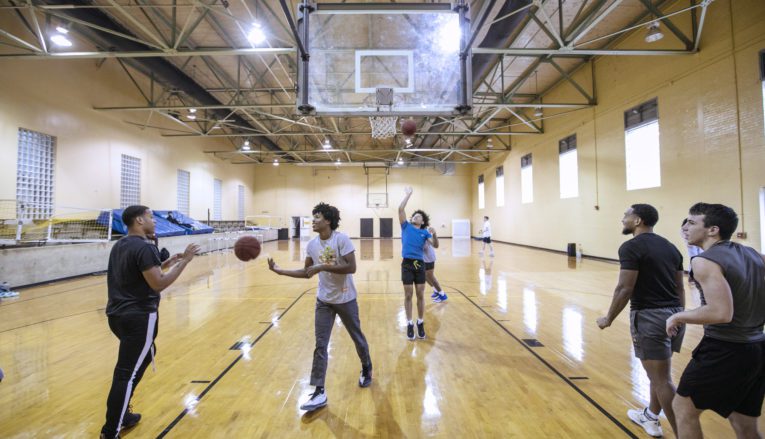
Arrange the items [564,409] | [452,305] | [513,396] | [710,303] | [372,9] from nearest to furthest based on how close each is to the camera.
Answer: [710,303]
[564,409]
[513,396]
[372,9]
[452,305]

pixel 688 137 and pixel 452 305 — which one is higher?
pixel 688 137

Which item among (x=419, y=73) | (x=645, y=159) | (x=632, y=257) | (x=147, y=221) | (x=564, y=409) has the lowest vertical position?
(x=564, y=409)

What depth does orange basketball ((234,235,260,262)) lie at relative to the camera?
306 cm

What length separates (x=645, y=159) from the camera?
9.50 meters

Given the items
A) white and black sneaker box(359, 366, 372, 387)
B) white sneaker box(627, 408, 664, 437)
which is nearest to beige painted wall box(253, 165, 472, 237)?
white and black sneaker box(359, 366, 372, 387)

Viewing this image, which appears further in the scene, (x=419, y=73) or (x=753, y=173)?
(x=753, y=173)

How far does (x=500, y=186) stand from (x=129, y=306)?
20.4m

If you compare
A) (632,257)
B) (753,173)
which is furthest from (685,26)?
(632,257)

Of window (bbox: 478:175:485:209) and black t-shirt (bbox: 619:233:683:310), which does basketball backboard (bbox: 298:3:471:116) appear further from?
window (bbox: 478:175:485:209)

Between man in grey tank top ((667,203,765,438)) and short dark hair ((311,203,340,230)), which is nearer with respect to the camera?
man in grey tank top ((667,203,765,438))

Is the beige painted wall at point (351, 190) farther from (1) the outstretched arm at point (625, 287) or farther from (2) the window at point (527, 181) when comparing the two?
(1) the outstretched arm at point (625, 287)

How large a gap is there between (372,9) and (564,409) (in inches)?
214

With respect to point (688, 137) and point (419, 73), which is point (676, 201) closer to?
point (688, 137)

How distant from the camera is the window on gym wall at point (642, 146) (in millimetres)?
9148
